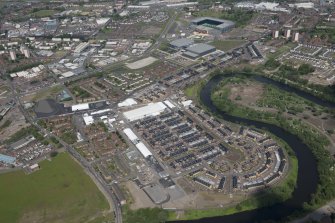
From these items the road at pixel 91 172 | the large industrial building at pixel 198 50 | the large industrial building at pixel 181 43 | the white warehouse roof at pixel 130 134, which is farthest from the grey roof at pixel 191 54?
the road at pixel 91 172

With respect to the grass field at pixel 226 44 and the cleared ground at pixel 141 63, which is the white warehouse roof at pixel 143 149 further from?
the grass field at pixel 226 44

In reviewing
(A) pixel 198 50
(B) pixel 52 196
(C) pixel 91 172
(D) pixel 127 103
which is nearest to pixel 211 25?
(A) pixel 198 50

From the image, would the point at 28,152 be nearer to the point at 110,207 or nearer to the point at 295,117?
the point at 110,207

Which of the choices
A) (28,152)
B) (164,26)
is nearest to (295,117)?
(28,152)

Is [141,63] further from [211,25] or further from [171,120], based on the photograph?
[211,25]

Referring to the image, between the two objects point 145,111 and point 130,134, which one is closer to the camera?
point 130,134

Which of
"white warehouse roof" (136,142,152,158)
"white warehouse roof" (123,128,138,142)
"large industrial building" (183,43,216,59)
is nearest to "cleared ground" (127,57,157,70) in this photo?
"large industrial building" (183,43,216,59)

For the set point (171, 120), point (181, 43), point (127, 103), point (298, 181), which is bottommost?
point (298, 181)

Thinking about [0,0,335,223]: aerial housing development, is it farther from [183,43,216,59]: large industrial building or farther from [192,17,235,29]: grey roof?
[192,17,235,29]: grey roof

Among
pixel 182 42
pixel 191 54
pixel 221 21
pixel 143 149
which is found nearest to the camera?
pixel 143 149
